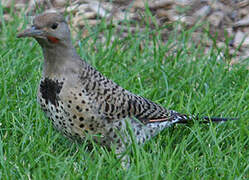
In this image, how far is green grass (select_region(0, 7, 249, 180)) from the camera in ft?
14.3

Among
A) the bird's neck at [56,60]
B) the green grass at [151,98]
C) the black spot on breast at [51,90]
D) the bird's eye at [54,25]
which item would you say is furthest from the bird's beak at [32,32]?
the green grass at [151,98]

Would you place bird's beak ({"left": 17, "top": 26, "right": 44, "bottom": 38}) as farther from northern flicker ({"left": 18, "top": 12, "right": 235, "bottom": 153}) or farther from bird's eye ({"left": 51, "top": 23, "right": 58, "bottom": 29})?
bird's eye ({"left": 51, "top": 23, "right": 58, "bottom": 29})

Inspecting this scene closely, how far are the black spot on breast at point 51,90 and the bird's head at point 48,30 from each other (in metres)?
0.31

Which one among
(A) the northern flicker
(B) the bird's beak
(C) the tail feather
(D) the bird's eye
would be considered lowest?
(C) the tail feather

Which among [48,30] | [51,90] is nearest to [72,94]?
[51,90]

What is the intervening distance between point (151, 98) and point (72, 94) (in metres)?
1.56

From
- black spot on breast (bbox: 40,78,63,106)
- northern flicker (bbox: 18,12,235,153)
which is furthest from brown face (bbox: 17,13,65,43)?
black spot on breast (bbox: 40,78,63,106)

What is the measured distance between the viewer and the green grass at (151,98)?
4348 millimetres

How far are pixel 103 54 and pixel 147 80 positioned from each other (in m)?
0.63

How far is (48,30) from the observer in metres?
4.43

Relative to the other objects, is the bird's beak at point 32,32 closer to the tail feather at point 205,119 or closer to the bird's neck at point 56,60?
the bird's neck at point 56,60

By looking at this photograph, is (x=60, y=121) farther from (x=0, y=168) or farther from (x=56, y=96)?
(x=0, y=168)

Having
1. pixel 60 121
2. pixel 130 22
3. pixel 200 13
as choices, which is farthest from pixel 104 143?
pixel 200 13

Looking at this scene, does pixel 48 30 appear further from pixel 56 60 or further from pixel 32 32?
pixel 56 60
